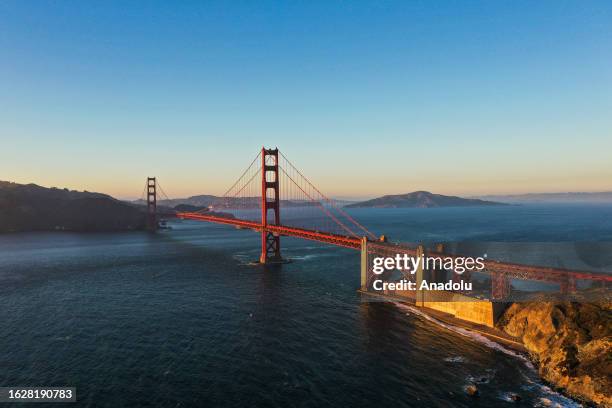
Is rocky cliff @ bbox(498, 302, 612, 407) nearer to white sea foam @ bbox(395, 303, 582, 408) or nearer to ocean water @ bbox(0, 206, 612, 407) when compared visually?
white sea foam @ bbox(395, 303, 582, 408)

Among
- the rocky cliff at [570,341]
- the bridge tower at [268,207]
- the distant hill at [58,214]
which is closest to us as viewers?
the rocky cliff at [570,341]

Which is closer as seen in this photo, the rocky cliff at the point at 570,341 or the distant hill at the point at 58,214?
the rocky cliff at the point at 570,341

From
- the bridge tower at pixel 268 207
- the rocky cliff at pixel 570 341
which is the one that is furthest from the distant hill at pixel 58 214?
the rocky cliff at pixel 570 341

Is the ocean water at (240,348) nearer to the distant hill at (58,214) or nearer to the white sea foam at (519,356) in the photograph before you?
the white sea foam at (519,356)

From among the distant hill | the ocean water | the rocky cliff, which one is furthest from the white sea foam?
the distant hill

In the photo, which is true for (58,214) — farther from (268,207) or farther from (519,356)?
(519,356)
